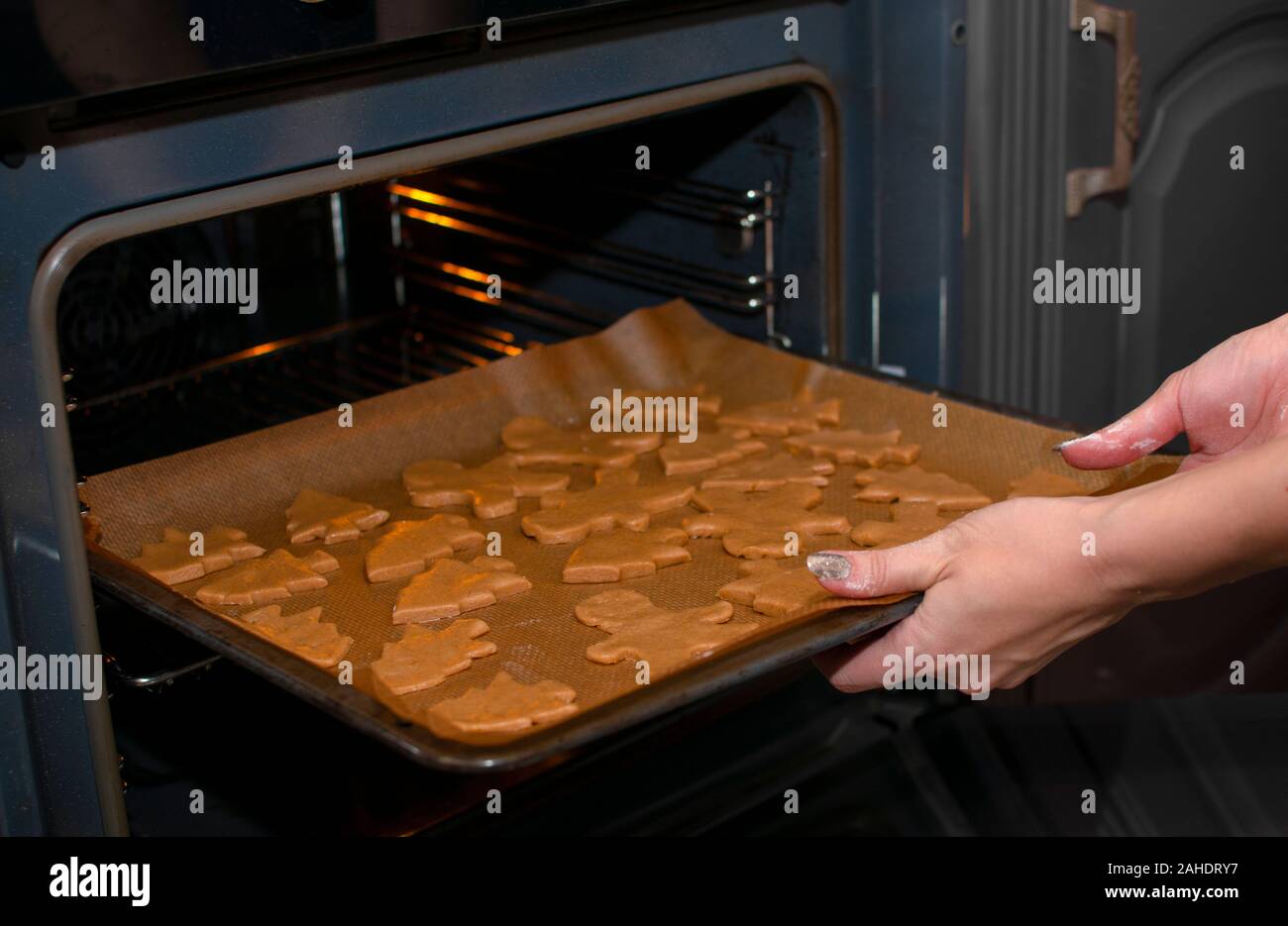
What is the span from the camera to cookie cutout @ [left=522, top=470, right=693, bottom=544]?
1495 mm

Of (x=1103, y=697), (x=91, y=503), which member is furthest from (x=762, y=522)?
(x=1103, y=697)

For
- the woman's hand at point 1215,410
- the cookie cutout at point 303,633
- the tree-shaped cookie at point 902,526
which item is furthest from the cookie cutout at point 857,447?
the cookie cutout at point 303,633

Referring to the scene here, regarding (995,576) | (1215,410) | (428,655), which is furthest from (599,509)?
(1215,410)

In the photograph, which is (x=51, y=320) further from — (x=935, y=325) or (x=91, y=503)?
(x=935, y=325)

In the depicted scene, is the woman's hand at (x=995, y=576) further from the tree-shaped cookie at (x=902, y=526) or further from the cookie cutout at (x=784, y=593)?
the tree-shaped cookie at (x=902, y=526)

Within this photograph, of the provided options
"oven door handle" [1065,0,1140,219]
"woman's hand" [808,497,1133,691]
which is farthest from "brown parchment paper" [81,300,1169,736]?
"oven door handle" [1065,0,1140,219]

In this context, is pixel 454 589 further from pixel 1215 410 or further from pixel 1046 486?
pixel 1215 410

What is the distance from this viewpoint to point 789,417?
172 centimetres

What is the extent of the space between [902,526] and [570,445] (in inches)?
17.3

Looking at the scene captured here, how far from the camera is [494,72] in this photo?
1.38 meters

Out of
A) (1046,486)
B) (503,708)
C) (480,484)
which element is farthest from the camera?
(480,484)

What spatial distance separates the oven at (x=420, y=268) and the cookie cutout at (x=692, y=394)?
13 centimetres

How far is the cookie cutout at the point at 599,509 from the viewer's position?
150 centimetres

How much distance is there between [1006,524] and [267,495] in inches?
31.5
